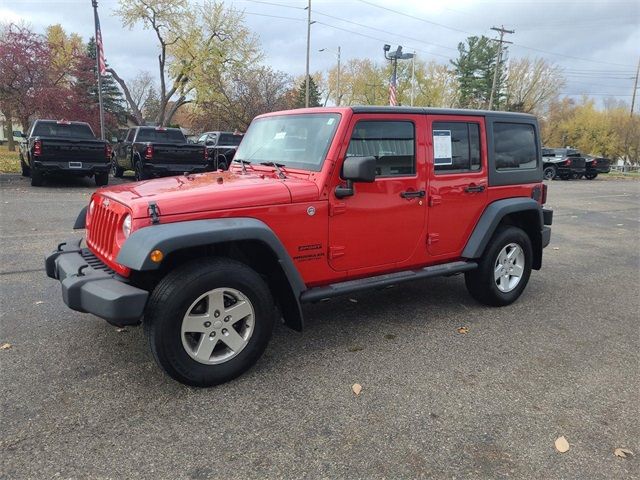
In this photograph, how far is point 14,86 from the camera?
80.2ft

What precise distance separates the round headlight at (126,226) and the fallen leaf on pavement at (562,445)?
109 inches

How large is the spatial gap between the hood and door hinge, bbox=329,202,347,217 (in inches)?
6.1

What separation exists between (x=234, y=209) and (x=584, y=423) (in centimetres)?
252

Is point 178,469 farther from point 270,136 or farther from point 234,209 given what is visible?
point 270,136

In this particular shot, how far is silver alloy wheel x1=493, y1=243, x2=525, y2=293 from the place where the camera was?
15.7ft

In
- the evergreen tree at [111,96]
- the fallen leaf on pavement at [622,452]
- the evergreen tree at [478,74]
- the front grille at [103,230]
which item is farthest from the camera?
the evergreen tree at [478,74]

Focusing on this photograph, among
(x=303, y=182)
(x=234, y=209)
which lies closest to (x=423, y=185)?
(x=303, y=182)

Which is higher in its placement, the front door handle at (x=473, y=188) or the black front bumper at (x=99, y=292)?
the front door handle at (x=473, y=188)

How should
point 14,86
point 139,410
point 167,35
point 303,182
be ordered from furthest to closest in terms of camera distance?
1. point 167,35
2. point 14,86
3. point 303,182
4. point 139,410

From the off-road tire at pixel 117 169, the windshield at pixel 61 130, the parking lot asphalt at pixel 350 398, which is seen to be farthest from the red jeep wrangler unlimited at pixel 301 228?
the off-road tire at pixel 117 169

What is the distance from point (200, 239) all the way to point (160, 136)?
13.9 m

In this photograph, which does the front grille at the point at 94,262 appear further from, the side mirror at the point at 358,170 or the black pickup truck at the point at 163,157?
the black pickup truck at the point at 163,157

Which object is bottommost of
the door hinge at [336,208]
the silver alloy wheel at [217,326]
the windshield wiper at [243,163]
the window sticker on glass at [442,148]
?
the silver alloy wheel at [217,326]

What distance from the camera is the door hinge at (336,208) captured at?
357 centimetres
